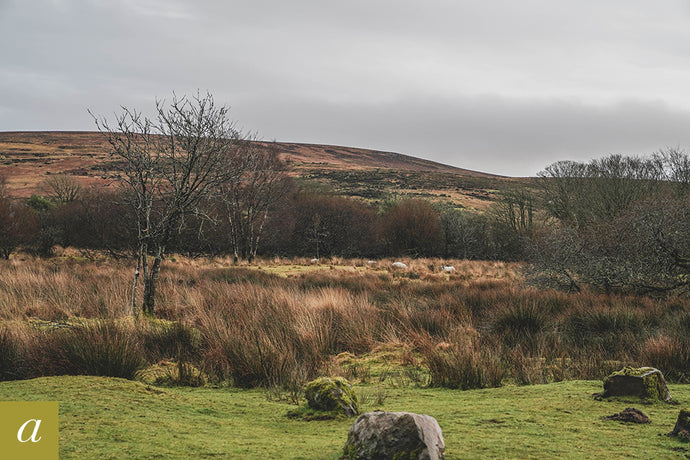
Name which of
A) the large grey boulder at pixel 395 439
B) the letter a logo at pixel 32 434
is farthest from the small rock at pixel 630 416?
the letter a logo at pixel 32 434

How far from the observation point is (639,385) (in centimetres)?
363

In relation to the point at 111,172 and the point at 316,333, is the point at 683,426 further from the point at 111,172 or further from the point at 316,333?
the point at 111,172

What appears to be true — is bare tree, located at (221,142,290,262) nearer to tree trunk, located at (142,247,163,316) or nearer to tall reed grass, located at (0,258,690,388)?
tall reed grass, located at (0,258,690,388)

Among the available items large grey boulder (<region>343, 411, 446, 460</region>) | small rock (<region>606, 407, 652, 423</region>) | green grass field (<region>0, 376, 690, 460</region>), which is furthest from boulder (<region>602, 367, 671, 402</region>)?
large grey boulder (<region>343, 411, 446, 460</region>)

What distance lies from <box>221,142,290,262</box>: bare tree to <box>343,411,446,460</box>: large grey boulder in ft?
81.9

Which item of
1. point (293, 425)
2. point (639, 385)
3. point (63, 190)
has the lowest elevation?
point (63, 190)

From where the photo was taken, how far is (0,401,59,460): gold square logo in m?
2.13

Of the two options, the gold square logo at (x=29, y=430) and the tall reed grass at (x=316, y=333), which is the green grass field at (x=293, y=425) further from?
the tall reed grass at (x=316, y=333)

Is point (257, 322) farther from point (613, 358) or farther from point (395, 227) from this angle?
point (395, 227)

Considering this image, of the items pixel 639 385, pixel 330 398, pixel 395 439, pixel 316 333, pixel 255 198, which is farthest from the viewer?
pixel 255 198

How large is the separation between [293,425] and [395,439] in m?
1.25

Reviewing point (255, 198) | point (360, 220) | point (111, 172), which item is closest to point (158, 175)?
point (255, 198)

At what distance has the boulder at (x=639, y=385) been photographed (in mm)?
Answer: 3602

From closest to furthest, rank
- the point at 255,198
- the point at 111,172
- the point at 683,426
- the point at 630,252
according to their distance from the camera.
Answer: the point at 683,426 → the point at 630,252 → the point at 255,198 → the point at 111,172
